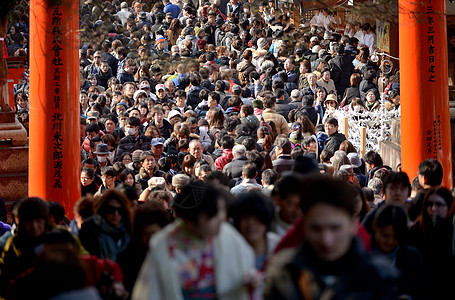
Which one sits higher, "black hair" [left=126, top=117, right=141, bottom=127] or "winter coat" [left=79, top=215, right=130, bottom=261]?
"black hair" [left=126, top=117, right=141, bottom=127]

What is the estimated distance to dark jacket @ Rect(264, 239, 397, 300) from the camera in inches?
127

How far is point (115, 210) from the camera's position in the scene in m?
5.22

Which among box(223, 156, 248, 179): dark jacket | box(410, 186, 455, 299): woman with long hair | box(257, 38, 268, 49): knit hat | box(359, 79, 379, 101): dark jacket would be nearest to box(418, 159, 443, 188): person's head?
box(410, 186, 455, 299): woman with long hair

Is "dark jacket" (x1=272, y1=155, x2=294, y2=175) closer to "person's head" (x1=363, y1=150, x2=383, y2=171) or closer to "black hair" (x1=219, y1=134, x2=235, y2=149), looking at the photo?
"black hair" (x1=219, y1=134, x2=235, y2=149)

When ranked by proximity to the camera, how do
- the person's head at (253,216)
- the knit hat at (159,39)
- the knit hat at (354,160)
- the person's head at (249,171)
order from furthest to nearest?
the knit hat at (159,39), the knit hat at (354,160), the person's head at (249,171), the person's head at (253,216)

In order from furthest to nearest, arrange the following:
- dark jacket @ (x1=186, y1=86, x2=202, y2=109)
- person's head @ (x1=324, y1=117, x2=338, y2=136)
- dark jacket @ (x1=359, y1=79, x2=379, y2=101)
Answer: dark jacket @ (x1=359, y1=79, x2=379, y2=101) < dark jacket @ (x1=186, y1=86, x2=202, y2=109) < person's head @ (x1=324, y1=117, x2=338, y2=136)

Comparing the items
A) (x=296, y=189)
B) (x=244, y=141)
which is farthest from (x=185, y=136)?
(x=296, y=189)

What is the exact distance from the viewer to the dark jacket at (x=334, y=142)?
10891 mm

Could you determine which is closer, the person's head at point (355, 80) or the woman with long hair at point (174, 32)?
the person's head at point (355, 80)

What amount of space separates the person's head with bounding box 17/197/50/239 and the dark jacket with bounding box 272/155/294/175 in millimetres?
4771

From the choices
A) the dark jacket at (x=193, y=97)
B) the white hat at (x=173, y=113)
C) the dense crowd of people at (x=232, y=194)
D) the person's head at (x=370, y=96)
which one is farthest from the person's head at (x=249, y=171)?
the person's head at (x=370, y=96)

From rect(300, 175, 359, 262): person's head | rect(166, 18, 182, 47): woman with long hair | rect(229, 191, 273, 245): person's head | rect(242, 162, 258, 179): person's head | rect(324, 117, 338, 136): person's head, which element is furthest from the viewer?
rect(166, 18, 182, 47): woman with long hair

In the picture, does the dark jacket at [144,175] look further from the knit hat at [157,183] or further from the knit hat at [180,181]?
the knit hat at [157,183]

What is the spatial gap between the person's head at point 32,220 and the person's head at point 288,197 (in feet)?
4.73
